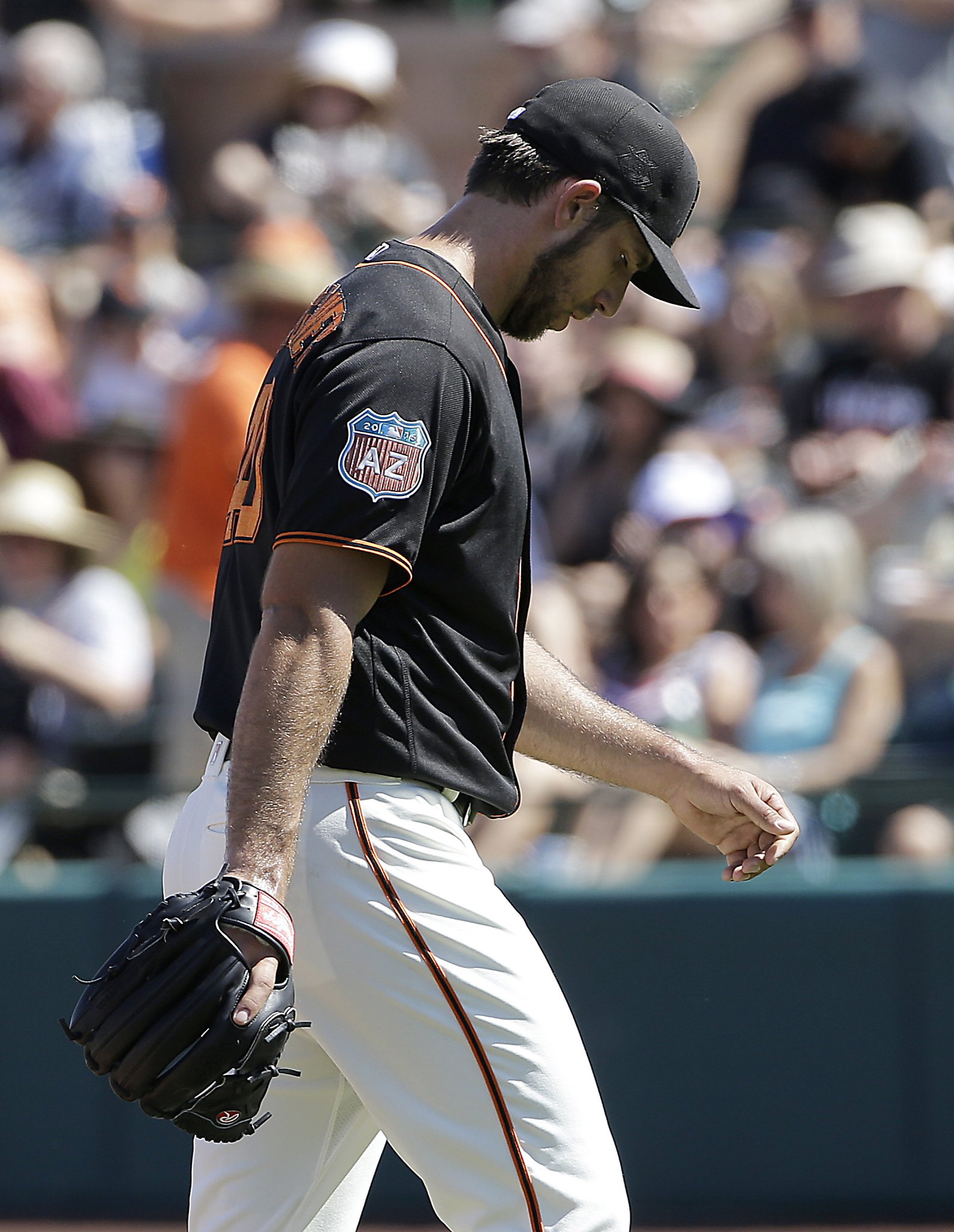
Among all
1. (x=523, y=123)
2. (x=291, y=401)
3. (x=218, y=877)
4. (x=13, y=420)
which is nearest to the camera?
(x=218, y=877)

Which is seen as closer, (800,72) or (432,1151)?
(432,1151)

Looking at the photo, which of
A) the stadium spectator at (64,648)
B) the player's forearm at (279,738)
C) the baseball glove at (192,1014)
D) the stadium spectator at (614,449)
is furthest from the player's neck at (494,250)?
the stadium spectator at (614,449)

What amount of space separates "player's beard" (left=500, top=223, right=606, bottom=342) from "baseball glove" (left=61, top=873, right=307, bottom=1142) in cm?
99

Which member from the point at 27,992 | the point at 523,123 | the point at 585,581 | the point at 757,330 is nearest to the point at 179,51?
the point at 757,330

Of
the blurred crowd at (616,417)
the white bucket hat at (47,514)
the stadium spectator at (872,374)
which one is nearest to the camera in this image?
the blurred crowd at (616,417)

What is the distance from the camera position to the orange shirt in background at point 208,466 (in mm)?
5766

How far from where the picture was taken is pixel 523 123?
269 centimetres

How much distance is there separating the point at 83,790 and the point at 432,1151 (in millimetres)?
3522

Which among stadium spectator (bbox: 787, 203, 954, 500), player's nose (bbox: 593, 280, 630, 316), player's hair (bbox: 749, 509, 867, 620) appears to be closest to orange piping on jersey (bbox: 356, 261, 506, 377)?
player's nose (bbox: 593, 280, 630, 316)

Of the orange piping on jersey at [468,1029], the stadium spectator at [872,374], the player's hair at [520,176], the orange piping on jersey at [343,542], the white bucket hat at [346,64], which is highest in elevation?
the white bucket hat at [346,64]

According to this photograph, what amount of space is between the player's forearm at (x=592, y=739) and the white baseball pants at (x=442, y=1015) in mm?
478

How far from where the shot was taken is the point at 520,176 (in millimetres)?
2674

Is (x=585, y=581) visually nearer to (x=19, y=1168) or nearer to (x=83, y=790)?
(x=83, y=790)

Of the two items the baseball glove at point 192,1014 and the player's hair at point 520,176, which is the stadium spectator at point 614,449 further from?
the baseball glove at point 192,1014
